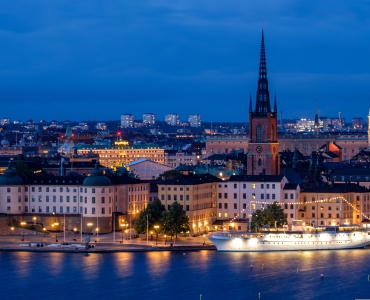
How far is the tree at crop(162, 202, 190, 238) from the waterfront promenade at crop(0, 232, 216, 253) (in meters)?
0.38

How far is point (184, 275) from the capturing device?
4147cm

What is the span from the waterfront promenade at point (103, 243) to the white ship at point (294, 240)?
26.6 inches

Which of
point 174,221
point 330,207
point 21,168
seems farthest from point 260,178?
point 21,168

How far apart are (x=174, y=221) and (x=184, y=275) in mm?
7886

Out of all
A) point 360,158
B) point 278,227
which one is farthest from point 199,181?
point 360,158

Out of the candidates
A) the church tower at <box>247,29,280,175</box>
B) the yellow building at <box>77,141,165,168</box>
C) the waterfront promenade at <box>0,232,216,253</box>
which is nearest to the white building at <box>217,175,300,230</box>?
the waterfront promenade at <box>0,232,216,253</box>

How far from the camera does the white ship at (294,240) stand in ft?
158

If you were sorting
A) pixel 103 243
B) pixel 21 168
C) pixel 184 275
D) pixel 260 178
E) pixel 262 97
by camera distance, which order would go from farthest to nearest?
pixel 21 168 < pixel 262 97 < pixel 260 178 < pixel 103 243 < pixel 184 275

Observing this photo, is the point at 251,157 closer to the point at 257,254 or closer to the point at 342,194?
the point at 342,194

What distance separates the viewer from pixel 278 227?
5006cm

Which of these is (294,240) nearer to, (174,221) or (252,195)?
(174,221)

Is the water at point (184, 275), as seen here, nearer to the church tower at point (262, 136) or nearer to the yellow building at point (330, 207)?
the yellow building at point (330, 207)

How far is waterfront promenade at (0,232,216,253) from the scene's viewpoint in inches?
1863

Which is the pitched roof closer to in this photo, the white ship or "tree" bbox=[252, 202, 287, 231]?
"tree" bbox=[252, 202, 287, 231]
